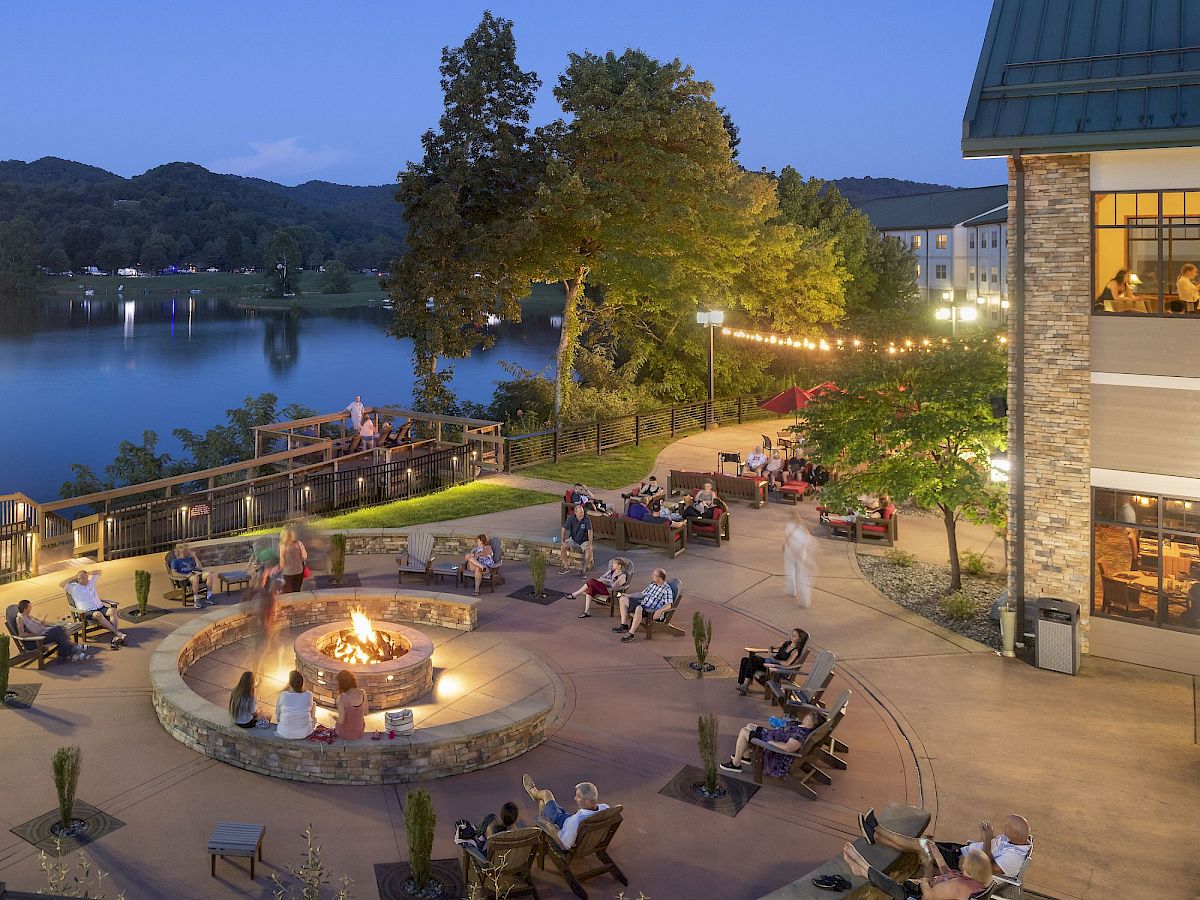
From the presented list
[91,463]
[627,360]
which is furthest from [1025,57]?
[91,463]

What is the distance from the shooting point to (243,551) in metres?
19.4

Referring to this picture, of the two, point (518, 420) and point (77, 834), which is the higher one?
point (518, 420)

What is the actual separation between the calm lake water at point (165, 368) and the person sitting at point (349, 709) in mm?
37315

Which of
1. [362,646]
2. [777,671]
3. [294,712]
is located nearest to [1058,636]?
[777,671]

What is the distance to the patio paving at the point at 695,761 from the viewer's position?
9.22 meters

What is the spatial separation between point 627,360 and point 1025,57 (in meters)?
30.8

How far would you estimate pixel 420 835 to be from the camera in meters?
8.60

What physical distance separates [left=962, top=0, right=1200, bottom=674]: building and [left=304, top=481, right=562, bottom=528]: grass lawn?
41.1 feet

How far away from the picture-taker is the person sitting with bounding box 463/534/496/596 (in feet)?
58.2

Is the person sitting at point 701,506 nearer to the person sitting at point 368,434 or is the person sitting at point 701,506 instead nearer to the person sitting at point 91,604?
→ the person sitting at point 91,604

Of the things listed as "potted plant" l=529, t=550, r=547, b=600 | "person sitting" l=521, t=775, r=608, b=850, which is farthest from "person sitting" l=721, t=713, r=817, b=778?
"potted plant" l=529, t=550, r=547, b=600

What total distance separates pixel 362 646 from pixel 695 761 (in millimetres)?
4640

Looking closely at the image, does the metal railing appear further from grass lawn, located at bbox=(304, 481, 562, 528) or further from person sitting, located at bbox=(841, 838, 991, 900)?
person sitting, located at bbox=(841, 838, 991, 900)

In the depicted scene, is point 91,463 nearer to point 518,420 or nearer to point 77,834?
point 518,420
